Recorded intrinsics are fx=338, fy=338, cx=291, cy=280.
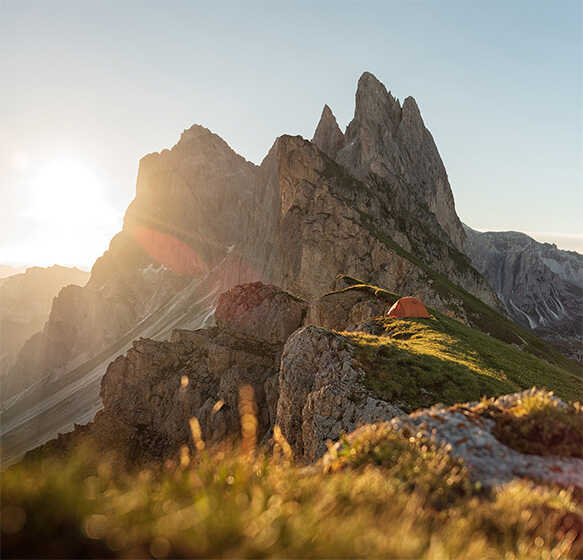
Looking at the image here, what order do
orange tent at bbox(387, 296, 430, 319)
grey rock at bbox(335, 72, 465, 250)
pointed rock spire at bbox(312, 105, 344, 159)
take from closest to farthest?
1. orange tent at bbox(387, 296, 430, 319)
2. grey rock at bbox(335, 72, 465, 250)
3. pointed rock spire at bbox(312, 105, 344, 159)

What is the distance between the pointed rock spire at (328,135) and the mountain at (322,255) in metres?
0.60

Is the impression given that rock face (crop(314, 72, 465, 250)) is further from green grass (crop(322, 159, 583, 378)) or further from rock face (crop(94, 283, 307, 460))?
rock face (crop(94, 283, 307, 460))

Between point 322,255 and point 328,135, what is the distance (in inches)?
3381

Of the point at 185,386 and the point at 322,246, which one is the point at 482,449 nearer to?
the point at 185,386

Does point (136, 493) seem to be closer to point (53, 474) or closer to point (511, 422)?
point (53, 474)

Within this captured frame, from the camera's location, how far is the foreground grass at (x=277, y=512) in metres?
2.73

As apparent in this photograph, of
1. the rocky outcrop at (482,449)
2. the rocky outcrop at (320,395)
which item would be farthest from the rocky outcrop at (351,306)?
the rocky outcrop at (482,449)

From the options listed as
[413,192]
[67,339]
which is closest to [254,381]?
[413,192]

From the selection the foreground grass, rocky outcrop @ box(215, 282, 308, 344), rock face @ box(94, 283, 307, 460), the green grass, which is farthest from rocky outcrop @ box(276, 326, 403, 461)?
the green grass

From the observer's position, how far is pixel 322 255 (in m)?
90.4

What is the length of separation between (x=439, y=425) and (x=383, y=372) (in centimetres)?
1136

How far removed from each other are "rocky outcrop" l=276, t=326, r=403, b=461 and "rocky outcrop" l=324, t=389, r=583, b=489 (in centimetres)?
833

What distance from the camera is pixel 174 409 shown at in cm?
5497

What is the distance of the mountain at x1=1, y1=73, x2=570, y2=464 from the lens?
86.1 meters
